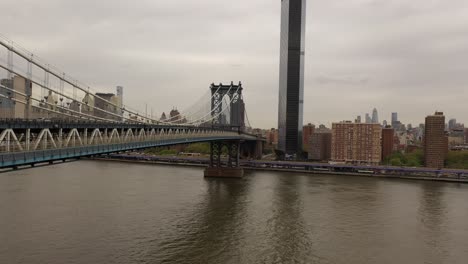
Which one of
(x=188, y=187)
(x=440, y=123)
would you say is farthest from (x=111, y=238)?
(x=440, y=123)

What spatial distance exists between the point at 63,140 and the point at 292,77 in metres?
91.3

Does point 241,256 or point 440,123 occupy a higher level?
point 440,123

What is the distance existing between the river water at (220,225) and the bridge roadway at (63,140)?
4753mm

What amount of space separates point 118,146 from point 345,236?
14.4 m

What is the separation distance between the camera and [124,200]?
31578 millimetres

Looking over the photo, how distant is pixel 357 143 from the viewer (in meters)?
83.1

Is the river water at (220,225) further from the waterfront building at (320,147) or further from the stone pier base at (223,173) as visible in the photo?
the waterfront building at (320,147)

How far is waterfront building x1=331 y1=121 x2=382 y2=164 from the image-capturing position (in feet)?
268

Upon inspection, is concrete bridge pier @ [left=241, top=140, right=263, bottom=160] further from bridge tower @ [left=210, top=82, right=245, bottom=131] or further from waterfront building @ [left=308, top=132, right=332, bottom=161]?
waterfront building @ [left=308, top=132, right=332, bottom=161]

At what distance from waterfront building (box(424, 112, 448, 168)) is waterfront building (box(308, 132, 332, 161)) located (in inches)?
988

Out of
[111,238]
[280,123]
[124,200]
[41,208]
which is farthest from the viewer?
[280,123]

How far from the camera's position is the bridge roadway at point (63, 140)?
1540 cm

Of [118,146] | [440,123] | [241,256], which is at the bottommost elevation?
[241,256]

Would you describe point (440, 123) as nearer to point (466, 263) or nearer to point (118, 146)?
point (466, 263)
